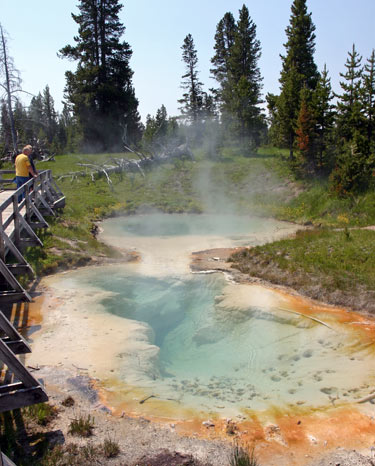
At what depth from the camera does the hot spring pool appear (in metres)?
6.65

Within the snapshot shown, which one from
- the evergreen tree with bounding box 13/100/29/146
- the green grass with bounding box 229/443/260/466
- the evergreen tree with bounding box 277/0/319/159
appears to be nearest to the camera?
the green grass with bounding box 229/443/260/466

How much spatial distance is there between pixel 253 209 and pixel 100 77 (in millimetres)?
24803

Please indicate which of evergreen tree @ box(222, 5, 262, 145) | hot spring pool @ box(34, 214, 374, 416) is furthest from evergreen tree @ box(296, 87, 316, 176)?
hot spring pool @ box(34, 214, 374, 416)

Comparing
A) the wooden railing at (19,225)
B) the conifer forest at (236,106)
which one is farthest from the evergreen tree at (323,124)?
the wooden railing at (19,225)

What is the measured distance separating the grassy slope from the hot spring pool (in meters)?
1.16

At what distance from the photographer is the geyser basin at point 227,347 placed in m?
6.68

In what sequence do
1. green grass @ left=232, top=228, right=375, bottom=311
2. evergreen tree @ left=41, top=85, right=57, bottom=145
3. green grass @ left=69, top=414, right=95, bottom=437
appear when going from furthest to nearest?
evergreen tree @ left=41, top=85, right=57, bottom=145, green grass @ left=232, top=228, right=375, bottom=311, green grass @ left=69, top=414, right=95, bottom=437

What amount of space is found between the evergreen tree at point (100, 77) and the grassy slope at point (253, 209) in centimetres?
724

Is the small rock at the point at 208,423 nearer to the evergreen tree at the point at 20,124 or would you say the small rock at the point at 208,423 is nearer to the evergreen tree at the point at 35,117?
the evergreen tree at the point at 35,117

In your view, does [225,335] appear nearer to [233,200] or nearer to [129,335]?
[129,335]

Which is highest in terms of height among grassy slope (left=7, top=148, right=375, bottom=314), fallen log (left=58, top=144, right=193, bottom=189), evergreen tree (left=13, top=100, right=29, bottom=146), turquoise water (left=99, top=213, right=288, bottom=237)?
evergreen tree (left=13, top=100, right=29, bottom=146)

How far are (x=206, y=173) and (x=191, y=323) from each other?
21.5 meters

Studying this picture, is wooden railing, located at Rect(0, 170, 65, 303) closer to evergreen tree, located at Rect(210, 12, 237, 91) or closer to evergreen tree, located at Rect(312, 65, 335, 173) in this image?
evergreen tree, located at Rect(312, 65, 335, 173)

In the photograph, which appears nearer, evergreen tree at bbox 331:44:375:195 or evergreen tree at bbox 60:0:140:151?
evergreen tree at bbox 331:44:375:195
